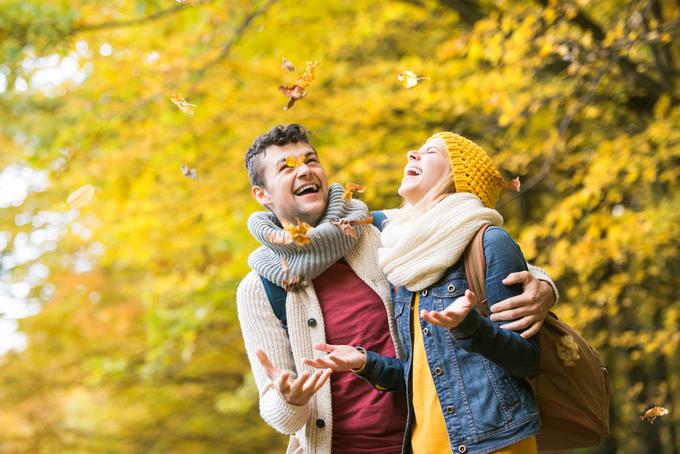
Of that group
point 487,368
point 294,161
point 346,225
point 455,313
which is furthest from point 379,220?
point 455,313

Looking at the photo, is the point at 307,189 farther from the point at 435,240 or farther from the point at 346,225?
the point at 435,240

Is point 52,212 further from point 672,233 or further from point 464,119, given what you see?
point 672,233

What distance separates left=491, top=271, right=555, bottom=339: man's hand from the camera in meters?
2.43

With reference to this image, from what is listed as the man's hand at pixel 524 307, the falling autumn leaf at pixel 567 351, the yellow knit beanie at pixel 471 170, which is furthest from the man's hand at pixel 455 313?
the yellow knit beanie at pixel 471 170

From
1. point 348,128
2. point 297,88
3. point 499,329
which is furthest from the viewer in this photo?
point 348,128

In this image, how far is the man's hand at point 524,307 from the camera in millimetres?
2434

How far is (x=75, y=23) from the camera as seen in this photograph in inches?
262

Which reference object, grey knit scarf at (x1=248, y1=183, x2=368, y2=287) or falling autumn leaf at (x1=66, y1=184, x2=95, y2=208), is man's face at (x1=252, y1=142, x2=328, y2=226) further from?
falling autumn leaf at (x1=66, y1=184, x2=95, y2=208)

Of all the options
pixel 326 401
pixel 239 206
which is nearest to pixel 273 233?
pixel 326 401

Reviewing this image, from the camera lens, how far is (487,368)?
2.53m

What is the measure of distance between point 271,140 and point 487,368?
117cm

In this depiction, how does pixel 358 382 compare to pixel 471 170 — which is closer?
pixel 471 170

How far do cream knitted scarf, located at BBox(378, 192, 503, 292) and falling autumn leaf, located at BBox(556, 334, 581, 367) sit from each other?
1.28 ft

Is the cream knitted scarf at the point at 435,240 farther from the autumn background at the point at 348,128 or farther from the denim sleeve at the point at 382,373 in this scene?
the autumn background at the point at 348,128
